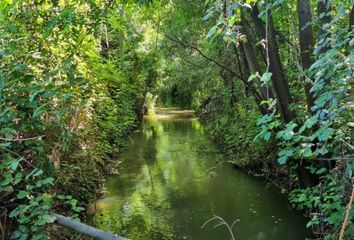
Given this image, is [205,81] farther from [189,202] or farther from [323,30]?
[323,30]

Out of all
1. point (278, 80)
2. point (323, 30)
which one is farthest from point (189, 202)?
point (323, 30)

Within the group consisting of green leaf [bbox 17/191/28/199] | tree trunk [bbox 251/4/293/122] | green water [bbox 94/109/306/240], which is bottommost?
green water [bbox 94/109/306/240]

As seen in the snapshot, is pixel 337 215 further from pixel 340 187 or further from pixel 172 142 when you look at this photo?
pixel 172 142

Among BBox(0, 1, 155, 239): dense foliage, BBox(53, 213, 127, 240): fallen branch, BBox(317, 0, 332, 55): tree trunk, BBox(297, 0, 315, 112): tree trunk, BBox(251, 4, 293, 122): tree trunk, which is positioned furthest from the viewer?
BBox(251, 4, 293, 122): tree trunk

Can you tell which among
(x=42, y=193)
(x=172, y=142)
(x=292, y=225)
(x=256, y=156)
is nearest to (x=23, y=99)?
(x=42, y=193)

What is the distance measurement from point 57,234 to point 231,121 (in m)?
9.73

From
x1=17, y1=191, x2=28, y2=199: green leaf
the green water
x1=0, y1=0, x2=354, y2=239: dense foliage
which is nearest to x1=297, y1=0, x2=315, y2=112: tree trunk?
x1=0, y1=0, x2=354, y2=239: dense foliage

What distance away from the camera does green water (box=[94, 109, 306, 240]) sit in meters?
6.41

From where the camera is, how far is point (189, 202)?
7836 millimetres

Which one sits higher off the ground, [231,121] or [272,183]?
[231,121]

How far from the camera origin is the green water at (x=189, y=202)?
6410 mm

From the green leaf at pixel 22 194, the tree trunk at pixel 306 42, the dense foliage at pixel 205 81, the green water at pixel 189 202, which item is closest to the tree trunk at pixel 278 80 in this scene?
the dense foliage at pixel 205 81

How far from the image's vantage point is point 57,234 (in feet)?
13.5

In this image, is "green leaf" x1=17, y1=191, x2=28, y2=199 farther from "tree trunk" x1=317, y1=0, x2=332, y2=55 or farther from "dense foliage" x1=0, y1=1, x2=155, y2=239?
"tree trunk" x1=317, y1=0, x2=332, y2=55
